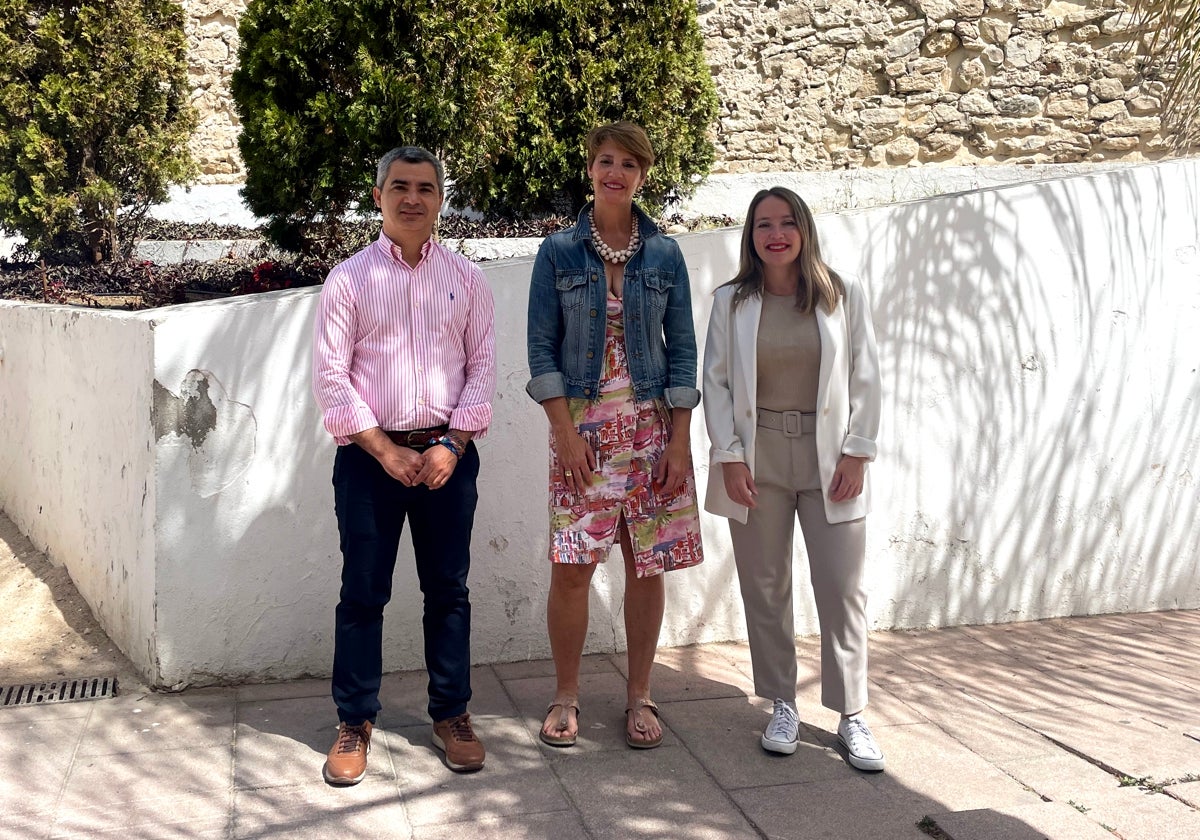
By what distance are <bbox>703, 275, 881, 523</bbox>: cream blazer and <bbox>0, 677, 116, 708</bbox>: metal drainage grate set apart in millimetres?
2153

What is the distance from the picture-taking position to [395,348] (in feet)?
10.8

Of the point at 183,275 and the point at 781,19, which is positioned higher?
the point at 781,19

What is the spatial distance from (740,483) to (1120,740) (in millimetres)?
1494

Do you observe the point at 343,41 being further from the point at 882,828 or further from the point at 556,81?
the point at 882,828

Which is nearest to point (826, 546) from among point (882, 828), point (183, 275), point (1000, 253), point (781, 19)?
point (882, 828)

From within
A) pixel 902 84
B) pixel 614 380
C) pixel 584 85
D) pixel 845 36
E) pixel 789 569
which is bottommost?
pixel 789 569

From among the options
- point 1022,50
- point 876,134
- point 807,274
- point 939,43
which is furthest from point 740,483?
point 1022,50

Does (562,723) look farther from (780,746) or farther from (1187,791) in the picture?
(1187,791)

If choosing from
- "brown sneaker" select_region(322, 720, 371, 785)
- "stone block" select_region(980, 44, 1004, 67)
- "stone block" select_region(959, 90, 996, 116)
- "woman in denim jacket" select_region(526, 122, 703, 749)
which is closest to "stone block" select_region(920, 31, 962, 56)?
"stone block" select_region(980, 44, 1004, 67)

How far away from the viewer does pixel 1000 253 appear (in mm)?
4695

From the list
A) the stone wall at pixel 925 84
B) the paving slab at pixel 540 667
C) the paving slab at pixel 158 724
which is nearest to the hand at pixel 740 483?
the paving slab at pixel 540 667

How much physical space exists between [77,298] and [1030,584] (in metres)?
5.36

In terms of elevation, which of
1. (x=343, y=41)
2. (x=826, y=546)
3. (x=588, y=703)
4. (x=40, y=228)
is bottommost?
(x=588, y=703)

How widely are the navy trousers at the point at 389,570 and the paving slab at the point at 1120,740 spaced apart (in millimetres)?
1925
